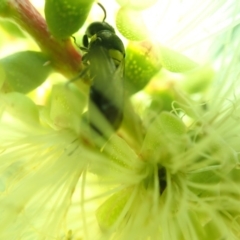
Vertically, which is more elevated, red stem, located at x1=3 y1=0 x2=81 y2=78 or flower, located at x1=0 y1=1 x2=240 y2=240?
red stem, located at x1=3 y1=0 x2=81 y2=78

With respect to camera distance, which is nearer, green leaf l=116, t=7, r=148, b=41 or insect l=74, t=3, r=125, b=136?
insect l=74, t=3, r=125, b=136

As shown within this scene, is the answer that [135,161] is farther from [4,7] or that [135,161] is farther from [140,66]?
[4,7]

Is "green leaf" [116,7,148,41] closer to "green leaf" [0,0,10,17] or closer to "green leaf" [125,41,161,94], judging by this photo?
"green leaf" [125,41,161,94]

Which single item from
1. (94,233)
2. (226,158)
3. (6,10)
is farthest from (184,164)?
(6,10)

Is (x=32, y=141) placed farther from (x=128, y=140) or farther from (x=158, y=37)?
(x=158, y=37)

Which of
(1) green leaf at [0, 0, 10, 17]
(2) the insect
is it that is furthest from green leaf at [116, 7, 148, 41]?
(1) green leaf at [0, 0, 10, 17]

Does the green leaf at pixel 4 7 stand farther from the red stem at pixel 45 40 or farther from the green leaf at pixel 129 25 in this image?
the green leaf at pixel 129 25
